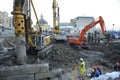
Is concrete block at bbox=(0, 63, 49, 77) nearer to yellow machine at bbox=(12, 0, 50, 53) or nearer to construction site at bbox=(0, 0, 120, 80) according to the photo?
construction site at bbox=(0, 0, 120, 80)

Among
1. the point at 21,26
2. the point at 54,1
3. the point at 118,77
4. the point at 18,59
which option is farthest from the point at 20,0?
the point at 54,1

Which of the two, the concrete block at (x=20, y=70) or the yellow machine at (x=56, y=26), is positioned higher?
the yellow machine at (x=56, y=26)

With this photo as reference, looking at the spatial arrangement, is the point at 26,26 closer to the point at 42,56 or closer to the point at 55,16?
the point at 42,56

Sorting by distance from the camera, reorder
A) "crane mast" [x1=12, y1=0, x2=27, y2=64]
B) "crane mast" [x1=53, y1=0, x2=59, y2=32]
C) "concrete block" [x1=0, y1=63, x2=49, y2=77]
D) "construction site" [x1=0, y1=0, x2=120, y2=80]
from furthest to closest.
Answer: "crane mast" [x1=53, y1=0, x2=59, y2=32] < "crane mast" [x1=12, y1=0, x2=27, y2=64] < "construction site" [x1=0, y1=0, x2=120, y2=80] < "concrete block" [x1=0, y1=63, x2=49, y2=77]

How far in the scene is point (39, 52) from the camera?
24172 millimetres

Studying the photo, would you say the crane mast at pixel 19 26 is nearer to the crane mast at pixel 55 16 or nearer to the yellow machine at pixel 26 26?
the yellow machine at pixel 26 26

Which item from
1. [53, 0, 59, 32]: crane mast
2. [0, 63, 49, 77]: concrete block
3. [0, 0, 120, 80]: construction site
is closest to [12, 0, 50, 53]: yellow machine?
[0, 0, 120, 80]: construction site

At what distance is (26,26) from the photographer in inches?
896

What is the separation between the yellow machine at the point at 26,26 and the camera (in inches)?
692

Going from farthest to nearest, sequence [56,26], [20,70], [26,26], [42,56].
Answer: [56,26], [42,56], [26,26], [20,70]

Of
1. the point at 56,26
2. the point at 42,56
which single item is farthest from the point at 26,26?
the point at 56,26

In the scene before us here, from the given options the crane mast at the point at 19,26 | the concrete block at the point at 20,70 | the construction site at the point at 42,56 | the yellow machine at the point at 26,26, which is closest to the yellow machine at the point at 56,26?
the construction site at the point at 42,56

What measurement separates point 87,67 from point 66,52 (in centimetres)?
406

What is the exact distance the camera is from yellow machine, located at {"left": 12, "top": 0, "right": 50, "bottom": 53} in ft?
57.7
